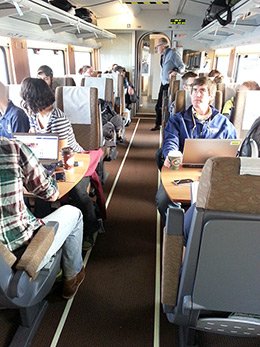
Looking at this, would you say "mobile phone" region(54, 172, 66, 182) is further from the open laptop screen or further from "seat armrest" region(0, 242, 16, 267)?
"seat armrest" region(0, 242, 16, 267)

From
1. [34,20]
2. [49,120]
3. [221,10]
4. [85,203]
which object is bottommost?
[85,203]

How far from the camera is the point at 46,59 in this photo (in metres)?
5.66

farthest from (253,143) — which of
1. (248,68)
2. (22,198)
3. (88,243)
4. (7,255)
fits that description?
(248,68)

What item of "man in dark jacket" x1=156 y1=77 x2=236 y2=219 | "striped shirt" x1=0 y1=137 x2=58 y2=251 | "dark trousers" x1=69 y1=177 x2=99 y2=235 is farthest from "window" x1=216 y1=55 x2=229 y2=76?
"striped shirt" x1=0 y1=137 x2=58 y2=251

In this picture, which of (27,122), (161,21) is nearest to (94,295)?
(27,122)

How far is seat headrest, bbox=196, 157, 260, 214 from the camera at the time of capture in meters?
0.88

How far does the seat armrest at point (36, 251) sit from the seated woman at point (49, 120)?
92 centimetres

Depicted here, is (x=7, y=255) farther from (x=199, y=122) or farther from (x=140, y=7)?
(x=140, y=7)

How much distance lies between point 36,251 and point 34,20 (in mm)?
4428

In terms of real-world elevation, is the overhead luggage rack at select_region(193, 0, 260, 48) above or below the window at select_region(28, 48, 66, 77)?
above

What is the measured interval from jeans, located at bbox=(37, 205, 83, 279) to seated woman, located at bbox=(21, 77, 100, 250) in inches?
19.4

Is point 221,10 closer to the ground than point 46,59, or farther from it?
farther from it

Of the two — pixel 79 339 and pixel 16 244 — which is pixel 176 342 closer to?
pixel 79 339

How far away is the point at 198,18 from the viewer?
796 cm
